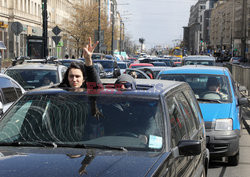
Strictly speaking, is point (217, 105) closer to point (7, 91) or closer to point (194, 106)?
point (194, 106)

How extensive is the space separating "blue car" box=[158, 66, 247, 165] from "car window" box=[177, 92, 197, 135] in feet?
9.64

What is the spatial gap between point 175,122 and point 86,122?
2.47ft

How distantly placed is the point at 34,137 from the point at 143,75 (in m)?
11.4

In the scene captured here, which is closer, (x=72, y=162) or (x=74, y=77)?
(x=72, y=162)

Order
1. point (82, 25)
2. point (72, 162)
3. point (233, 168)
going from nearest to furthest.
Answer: point (72, 162) → point (233, 168) → point (82, 25)

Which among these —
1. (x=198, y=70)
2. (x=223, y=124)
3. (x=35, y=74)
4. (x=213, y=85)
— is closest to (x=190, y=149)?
(x=223, y=124)

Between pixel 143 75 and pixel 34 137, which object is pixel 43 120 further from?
pixel 143 75

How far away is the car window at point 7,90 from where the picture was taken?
9188 mm

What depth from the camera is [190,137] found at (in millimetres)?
5219

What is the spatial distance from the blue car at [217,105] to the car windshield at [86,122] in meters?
4.14

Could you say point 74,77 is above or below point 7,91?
above

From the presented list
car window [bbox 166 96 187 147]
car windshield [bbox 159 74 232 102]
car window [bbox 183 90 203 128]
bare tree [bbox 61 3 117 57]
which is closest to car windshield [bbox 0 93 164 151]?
car window [bbox 166 96 187 147]

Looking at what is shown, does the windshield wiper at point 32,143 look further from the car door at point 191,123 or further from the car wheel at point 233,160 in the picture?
the car wheel at point 233,160

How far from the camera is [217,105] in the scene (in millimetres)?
9297
